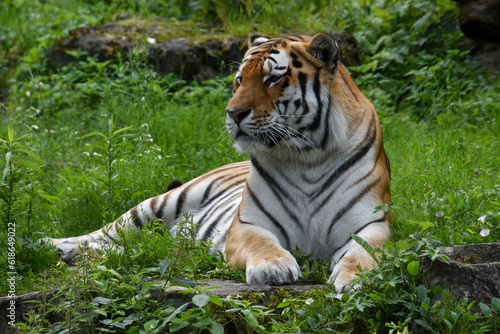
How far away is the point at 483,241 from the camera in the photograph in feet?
9.18

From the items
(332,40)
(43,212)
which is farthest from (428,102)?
(43,212)

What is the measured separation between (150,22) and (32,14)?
11.0 feet

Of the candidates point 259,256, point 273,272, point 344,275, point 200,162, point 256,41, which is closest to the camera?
point 344,275

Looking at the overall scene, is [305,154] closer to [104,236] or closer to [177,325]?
[177,325]

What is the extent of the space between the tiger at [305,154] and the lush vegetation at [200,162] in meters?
0.16

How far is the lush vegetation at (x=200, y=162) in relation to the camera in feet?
7.85

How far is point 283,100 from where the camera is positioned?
3.21m

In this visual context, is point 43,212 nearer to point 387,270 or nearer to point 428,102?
point 387,270

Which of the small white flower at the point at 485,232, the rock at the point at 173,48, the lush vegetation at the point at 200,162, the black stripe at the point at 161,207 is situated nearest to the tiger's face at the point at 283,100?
the lush vegetation at the point at 200,162

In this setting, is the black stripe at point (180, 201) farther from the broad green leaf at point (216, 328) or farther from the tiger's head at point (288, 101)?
the broad green leaf at point (216, 328)

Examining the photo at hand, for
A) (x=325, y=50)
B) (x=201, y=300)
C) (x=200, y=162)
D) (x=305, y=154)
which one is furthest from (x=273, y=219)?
(x=200, y=162)

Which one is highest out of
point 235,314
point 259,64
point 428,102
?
point 259,64

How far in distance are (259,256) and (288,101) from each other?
876 mm

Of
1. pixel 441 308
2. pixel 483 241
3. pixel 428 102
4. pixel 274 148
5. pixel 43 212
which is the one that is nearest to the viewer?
pixel 441 308
